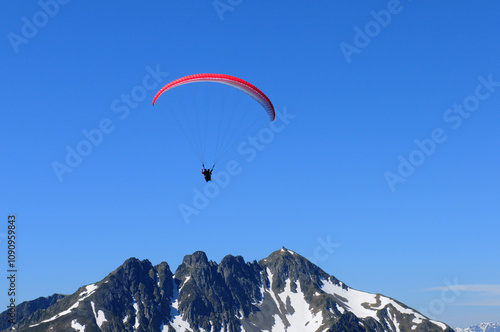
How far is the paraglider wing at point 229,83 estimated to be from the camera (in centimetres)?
7319

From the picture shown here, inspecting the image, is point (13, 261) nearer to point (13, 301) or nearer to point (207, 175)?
point (13, 301)

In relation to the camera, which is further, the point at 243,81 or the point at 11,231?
the point at 11,231

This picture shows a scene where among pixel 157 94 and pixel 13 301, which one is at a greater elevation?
pixel 157 94

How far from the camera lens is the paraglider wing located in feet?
240

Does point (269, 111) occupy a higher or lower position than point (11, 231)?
higher

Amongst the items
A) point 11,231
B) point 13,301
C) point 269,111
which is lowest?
point 13,301

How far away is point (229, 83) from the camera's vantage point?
7431 cm

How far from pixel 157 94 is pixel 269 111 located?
16179 mm

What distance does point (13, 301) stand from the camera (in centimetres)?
8194

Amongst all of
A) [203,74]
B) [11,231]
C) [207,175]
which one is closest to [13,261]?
[11,231]

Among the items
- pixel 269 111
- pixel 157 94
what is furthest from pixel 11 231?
pixel 269 111

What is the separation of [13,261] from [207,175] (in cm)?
3027

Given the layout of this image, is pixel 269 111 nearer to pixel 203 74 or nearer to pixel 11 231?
pixel 203 74

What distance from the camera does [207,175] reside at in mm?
77312
